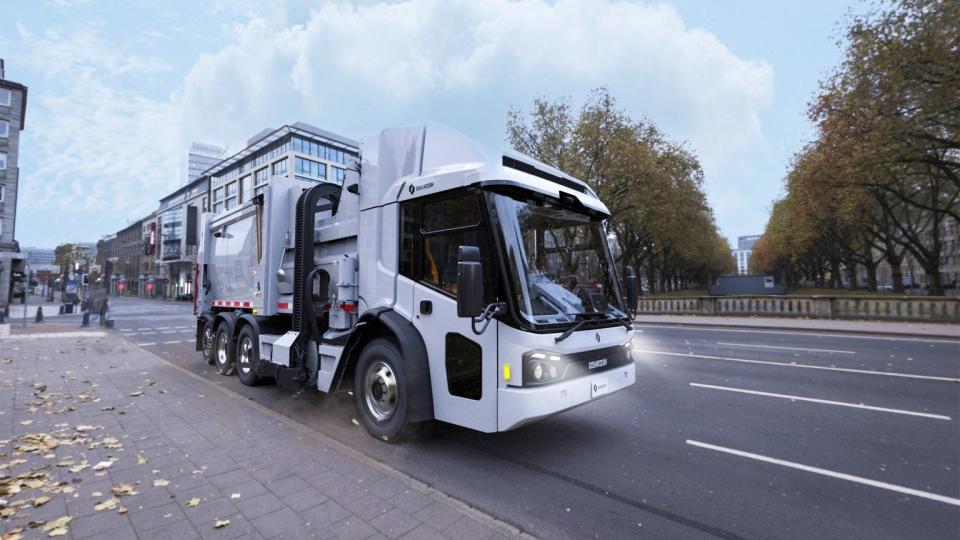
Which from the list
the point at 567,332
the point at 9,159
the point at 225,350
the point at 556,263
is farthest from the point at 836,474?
the point at 9,159

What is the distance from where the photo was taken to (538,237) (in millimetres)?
4113

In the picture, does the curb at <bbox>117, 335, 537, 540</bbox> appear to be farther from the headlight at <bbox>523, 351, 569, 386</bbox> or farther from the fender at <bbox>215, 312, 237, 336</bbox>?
the fender at <bbox>215, 312, 237, 336</bbox>

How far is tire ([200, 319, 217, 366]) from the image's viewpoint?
8.95m

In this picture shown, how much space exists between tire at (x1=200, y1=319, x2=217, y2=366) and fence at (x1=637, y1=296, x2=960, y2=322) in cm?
→ 1699

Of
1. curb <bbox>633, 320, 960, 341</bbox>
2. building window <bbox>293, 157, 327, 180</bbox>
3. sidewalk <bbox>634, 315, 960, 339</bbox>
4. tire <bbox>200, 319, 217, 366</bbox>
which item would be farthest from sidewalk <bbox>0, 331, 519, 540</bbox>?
building window <bbox>293, 157, 327, 180</bbox>

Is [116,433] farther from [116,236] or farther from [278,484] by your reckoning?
[116,236]

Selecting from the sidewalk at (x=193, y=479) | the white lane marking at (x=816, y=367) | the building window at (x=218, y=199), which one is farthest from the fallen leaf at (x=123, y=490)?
the building window at (x=218, y=199)

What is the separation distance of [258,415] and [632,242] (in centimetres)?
3601

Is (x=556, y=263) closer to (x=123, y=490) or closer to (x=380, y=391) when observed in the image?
(x=380, y=391)

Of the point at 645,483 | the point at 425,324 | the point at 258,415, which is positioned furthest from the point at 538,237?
the point at 258,415

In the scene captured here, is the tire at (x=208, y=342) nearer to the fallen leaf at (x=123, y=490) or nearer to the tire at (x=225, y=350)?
the tire at (x=225, y=350)

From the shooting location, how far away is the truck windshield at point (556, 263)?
3811 millimetres

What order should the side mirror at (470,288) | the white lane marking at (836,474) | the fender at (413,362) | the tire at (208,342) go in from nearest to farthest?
the side mirror at (470,288), the white lane marking at (836,474), the fender at (413,362), the tire at (208,342)

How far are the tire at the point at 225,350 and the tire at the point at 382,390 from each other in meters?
4.13
